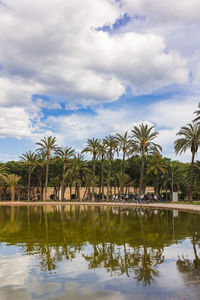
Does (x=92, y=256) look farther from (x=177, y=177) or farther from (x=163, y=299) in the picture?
(x=177, y=177)

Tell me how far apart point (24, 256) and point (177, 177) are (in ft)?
172

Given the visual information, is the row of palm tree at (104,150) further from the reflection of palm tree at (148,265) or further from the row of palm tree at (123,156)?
the reflection of palm tree at (148,265)

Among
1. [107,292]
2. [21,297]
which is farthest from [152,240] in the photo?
[21,297]

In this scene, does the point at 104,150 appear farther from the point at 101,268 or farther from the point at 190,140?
the point at 101,268

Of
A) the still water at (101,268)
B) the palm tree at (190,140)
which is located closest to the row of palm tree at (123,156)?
the palm tree at (190,140)

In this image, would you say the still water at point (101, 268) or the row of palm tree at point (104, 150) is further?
the row of palm tree at point (104, 150)

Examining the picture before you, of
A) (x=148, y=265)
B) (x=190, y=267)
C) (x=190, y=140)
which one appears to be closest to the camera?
(x=190, y=267)

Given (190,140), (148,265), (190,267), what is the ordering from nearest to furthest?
(190,267), (148,265), (190,140)

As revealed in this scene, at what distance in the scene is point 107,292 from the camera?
18.5 feet

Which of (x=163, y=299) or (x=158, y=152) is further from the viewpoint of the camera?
(x=158, y=152)

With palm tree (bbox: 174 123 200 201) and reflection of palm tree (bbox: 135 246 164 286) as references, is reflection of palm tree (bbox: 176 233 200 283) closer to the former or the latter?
reflection of palm tree (bbox: 135 246 164 286)

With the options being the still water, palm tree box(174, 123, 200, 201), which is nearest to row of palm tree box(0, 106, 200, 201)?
palm tree box(174, 123, 200, 201)

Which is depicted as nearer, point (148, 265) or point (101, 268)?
point (101, 268)

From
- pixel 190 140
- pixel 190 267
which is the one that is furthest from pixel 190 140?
pixel 190 267
